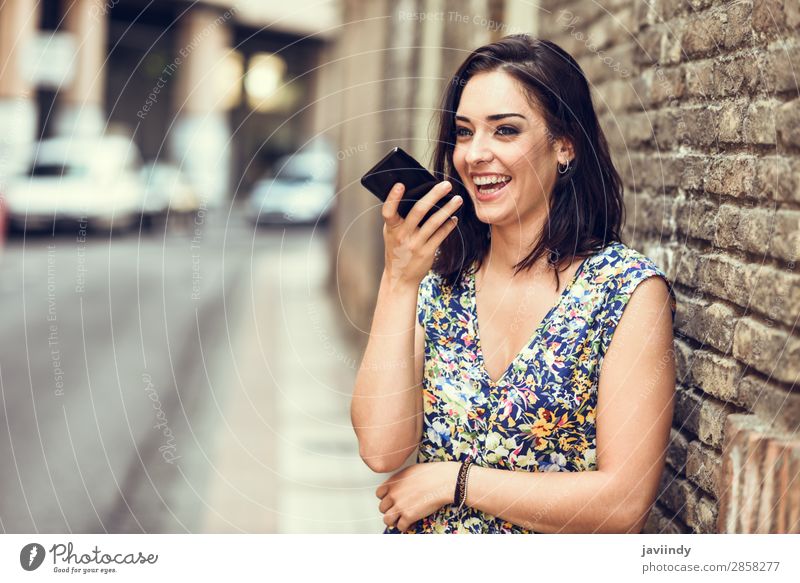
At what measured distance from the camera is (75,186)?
59.0 ft

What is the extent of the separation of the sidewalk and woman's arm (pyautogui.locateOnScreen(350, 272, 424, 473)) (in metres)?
2.42

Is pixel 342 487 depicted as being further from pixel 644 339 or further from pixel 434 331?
pixel 644 339

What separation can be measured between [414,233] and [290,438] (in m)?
4.40

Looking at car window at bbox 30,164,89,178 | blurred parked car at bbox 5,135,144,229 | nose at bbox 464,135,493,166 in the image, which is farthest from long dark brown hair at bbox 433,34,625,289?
car window at bbox 30,164,89,178

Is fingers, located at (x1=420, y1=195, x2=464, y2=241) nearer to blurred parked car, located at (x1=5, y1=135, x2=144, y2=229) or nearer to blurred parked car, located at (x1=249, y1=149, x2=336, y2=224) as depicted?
blurred parked car, located at (x1=5, y1=135, x2=144, y2=229)

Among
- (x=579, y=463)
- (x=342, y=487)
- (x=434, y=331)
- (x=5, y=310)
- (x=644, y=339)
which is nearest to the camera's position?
A: (x=644, y=339)

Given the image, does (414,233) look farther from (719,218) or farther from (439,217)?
(719,218)

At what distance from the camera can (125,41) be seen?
31.6 metres

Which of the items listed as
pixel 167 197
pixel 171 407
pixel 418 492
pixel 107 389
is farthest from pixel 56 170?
pixel 418 492

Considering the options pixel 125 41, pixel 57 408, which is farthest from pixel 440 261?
pixel 125 41

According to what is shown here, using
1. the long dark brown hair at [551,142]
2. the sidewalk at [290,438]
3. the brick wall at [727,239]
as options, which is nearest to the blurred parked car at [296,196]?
the sidewalk at [290,438]

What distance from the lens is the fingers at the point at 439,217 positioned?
2201mm

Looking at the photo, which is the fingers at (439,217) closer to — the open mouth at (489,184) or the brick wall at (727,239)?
the open mouth at (489,184)
